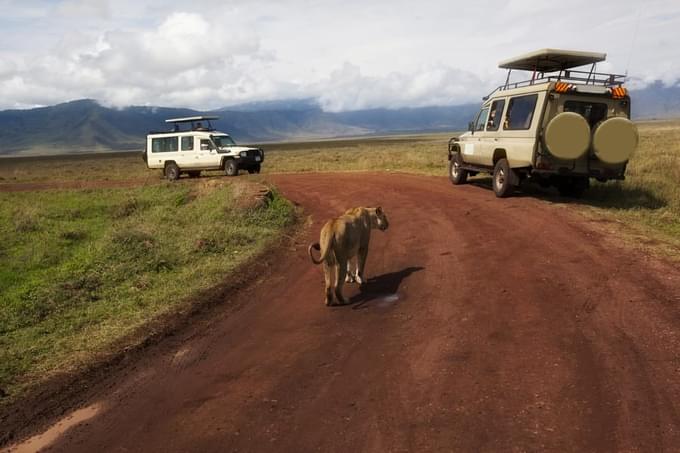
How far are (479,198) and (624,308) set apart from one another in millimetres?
8494

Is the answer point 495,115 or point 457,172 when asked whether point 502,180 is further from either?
point 457,172

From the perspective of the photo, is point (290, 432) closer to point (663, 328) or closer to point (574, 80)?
point (663, 328)

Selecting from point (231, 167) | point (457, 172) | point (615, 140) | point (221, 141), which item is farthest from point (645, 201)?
point (221, 141)

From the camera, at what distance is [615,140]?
1206cm

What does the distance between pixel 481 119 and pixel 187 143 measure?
15399 millimetres

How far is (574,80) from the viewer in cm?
1270

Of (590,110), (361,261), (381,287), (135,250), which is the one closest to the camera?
(381,287)

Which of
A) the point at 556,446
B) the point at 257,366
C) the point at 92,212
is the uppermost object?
the point at 556,446

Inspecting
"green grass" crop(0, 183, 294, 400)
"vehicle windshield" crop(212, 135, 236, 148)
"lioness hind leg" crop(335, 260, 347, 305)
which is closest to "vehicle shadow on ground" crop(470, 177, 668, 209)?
"green grass" crop(0, 183, 294, 400)

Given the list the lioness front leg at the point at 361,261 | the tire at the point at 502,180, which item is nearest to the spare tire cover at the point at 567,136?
the tire at the point at 502,180

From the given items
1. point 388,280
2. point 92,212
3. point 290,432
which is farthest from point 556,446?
point 92,212

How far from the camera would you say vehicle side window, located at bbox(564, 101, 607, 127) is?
12344 mm

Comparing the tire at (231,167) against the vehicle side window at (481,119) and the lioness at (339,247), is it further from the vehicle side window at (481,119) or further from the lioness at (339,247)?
the lioness at (339,247)

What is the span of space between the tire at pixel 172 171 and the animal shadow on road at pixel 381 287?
66.6 ft
